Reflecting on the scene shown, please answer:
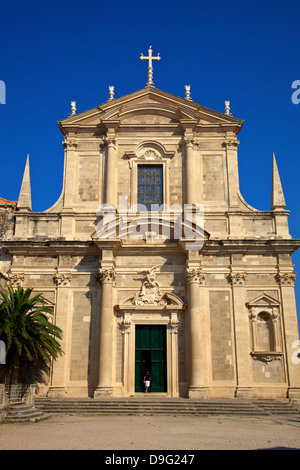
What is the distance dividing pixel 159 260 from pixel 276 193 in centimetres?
577

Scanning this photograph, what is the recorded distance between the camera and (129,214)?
2080cm

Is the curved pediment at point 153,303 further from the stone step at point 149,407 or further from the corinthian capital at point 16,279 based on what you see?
the corinthian capital at point 16,279

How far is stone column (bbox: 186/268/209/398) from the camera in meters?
18.2

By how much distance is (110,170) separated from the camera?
837 inches

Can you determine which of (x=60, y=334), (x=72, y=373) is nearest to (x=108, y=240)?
(x=60, y=334)

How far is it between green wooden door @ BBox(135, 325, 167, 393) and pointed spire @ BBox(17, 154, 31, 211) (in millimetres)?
6930

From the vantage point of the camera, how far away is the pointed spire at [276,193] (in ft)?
69.1

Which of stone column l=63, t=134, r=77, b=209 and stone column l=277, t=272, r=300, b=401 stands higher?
stone column l=63, t=134, r=77, b=209

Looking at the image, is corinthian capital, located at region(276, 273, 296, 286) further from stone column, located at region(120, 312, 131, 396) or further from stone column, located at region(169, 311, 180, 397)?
stone column, located at region(120, 312, 131, 396)

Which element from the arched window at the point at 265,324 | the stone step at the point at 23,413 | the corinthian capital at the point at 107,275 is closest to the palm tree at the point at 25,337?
the stone step at the point at 23,413

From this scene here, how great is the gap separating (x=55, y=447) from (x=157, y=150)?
14.8m

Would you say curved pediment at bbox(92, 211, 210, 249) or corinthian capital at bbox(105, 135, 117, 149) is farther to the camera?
corinthian capital at bbox(105, 135, 117, 149)

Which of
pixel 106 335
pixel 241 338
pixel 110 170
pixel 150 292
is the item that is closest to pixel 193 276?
pixel 150 292

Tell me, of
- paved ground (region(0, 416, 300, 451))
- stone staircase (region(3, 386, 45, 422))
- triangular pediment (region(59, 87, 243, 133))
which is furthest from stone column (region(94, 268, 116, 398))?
triangular pediment (region(59, 87, 243, 133))
